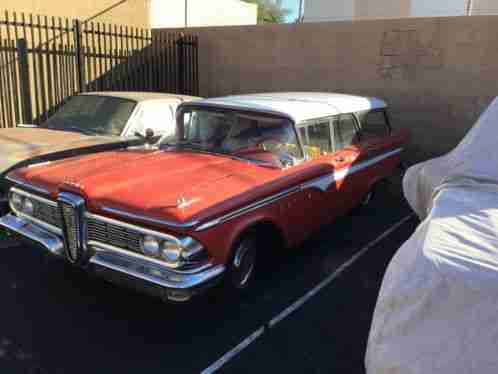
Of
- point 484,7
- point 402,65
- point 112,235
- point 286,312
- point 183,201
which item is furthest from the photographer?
point 484,7

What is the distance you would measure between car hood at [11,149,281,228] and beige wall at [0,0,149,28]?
6943 mm

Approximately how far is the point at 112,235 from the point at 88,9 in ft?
30.1

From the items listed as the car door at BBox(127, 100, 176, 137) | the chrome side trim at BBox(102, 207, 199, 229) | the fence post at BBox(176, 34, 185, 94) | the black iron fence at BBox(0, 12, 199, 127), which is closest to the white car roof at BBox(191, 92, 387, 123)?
the car door at BBox(127, 100, 176, 137)

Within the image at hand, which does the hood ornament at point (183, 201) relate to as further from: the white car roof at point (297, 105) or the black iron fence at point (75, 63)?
the black iron fence at point (75, 63)

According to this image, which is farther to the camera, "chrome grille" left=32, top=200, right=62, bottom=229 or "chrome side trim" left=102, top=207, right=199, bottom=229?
"chrome grille" left=32, top=200, right=62, bottom=229

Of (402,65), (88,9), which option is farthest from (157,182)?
(88,9)

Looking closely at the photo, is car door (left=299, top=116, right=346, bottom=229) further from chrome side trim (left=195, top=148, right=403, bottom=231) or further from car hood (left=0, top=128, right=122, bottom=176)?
car hood (left=0, top=128, right=122, bottom=176)

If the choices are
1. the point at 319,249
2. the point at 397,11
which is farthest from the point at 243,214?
the point at 397,11

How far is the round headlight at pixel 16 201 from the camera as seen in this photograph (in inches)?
152

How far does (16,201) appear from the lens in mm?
3910

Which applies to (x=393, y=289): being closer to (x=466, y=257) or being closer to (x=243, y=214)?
(x=466, y=257)

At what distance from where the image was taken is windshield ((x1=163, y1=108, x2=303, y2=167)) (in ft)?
13.5

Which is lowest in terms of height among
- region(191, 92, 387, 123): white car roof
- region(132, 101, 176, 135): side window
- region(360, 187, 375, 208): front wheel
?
region(360, 187, 375, 208): front wheel

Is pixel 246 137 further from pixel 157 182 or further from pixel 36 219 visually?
pixel 36 219
